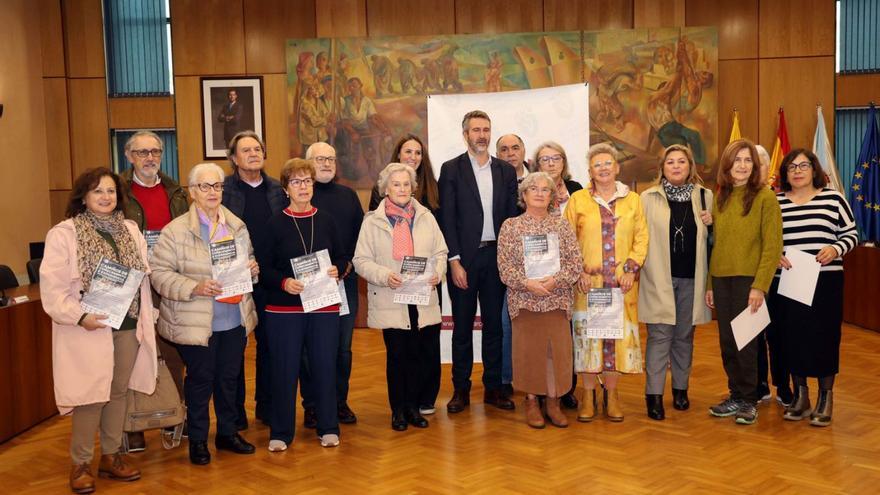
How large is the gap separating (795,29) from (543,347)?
22.6 feet

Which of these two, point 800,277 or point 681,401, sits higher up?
point 800,277

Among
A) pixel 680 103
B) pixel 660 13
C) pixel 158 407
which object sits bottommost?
pixel 158 407

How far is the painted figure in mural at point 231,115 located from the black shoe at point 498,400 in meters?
5.83

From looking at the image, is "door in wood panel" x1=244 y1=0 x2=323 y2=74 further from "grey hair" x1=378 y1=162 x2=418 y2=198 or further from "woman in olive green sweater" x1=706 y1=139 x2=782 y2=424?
"woman in olive green sweater" x1=706 y1=139 x2=782 y2=424

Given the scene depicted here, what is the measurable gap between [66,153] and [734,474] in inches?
340

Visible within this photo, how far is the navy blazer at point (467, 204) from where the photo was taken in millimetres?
4734

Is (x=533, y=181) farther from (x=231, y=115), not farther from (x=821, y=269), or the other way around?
(x=231, y=115)

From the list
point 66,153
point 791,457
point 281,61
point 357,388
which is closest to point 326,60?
point 281,61

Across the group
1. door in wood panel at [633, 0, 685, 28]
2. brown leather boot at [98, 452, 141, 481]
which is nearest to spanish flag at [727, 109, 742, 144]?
door in wood panel at [633, 0, 685, 28]

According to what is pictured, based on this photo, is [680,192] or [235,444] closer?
[235,444]

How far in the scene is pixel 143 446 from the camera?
429cm

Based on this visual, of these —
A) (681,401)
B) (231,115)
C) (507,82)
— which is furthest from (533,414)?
(231,115)

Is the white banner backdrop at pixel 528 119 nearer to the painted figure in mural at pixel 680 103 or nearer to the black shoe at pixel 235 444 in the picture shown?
the painted figure in mural at pixel 680 103

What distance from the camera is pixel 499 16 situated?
941 centimetres
